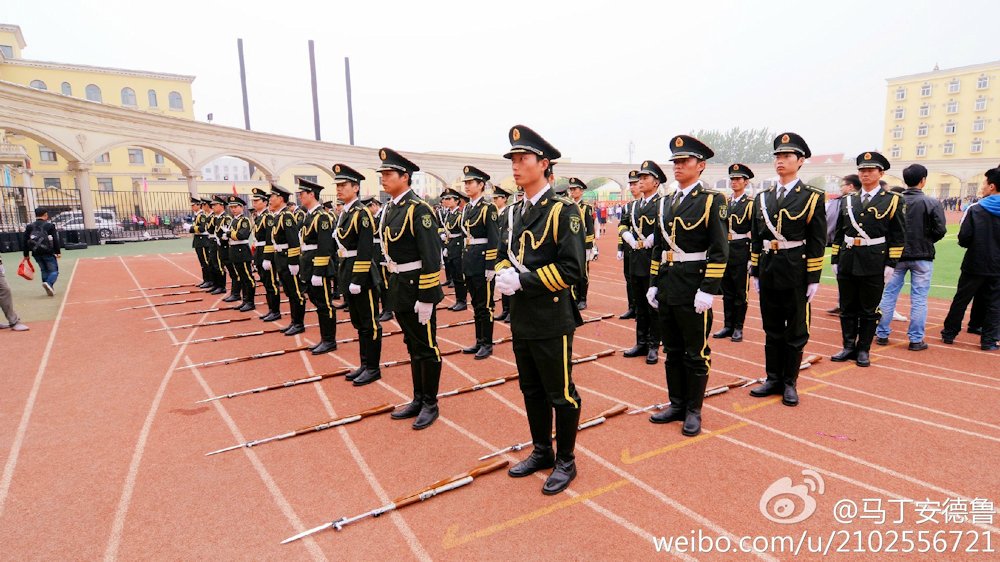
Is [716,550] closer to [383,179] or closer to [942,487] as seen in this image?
[942,487]

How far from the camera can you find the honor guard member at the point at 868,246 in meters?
5.34

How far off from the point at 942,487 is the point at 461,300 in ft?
23.5

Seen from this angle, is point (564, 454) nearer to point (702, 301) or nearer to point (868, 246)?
point (702, 301)

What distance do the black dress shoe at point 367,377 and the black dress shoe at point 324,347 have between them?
1.34 meters

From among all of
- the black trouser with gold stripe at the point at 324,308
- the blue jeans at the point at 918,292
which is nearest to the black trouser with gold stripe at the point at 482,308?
the black trouser with gold stripe at the point at 324,308

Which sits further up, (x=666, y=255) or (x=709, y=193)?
(x=709, y=193)

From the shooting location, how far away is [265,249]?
25.8 feet

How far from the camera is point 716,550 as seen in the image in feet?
8.59

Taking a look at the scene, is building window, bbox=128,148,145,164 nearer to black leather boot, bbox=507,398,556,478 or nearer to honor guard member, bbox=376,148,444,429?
honor guard member, bbox=376,148,444,429

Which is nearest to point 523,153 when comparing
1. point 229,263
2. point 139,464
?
point 139,464

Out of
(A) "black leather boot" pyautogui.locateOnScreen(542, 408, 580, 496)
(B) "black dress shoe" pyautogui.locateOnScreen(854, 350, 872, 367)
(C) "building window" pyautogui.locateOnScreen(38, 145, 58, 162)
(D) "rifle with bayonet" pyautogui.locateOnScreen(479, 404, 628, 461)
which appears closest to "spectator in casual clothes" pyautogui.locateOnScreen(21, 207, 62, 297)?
(D) "rifle with bayonet" pyautogui.locateOnScreen(479, 404, 628, 461)

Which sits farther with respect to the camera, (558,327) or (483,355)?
(483,355)

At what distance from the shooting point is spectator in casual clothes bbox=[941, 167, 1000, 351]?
19.1ft

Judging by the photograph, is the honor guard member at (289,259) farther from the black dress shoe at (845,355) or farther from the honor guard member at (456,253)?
the black dress shoe at (845,355)
